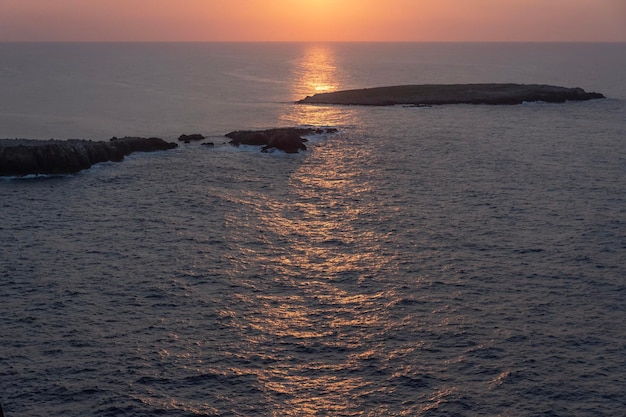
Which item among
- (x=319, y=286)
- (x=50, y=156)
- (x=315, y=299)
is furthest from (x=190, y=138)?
Answer: (x=315, y=299)

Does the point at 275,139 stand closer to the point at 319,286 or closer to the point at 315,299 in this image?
the point at 319,286

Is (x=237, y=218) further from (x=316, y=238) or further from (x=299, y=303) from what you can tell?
(x=299, y=303)

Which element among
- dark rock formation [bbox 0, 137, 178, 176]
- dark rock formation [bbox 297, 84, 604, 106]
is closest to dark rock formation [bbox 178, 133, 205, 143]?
dark rock formation [bbox 0, 137, 178, 176]

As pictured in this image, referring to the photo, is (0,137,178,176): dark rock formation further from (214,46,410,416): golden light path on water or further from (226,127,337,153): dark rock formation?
(214,46,410,416): golden light path on water

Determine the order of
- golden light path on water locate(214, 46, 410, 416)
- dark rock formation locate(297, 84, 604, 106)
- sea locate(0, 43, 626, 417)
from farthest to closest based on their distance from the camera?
dark rock formation locate(297, 84, 604, 106)
golden light path on water locate(214, 46, 410, 416)
sea locate(0, 43, 626, 417)

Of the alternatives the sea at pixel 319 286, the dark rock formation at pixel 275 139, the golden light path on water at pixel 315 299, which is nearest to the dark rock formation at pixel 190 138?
the dark rock formation at pixel 275 139

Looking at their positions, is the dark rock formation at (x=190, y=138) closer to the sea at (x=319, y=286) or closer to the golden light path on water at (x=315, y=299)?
the sea at (x=319, y=286)
